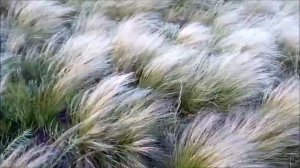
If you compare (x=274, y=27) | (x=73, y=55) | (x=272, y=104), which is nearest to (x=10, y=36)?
(x=73, y=55)

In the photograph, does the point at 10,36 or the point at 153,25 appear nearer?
the point at 10,36

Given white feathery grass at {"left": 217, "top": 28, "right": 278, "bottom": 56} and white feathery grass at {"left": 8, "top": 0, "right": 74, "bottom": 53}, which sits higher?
white feathery grass at {"left": 8, "top": 0, "right": 74, "bottom": 53}

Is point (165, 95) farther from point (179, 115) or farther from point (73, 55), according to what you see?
point (73, 55)

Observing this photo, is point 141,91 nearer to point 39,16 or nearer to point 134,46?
point 134,46

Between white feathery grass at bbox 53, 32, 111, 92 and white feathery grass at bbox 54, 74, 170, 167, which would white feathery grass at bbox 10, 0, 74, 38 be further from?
white feathery grass at bbox 54, 74, 170, 167

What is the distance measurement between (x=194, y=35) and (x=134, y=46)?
0.70 m

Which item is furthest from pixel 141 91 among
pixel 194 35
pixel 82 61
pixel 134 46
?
pixel 194 35

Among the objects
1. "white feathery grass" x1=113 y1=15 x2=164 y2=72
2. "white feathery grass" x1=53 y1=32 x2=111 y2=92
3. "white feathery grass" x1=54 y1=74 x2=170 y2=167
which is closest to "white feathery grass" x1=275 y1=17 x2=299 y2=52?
"white feathery grass" x1=113 y1=15 x2=164 y2=72

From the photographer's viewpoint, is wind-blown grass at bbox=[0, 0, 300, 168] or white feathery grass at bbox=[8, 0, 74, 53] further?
white feathery grass at bbox=[8, 0, 74, 53]

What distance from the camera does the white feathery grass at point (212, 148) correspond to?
196cm

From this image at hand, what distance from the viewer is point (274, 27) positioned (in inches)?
166

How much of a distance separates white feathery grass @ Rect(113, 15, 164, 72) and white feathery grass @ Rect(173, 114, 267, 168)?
2.90 feet

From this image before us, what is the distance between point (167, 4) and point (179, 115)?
2198 millimetres

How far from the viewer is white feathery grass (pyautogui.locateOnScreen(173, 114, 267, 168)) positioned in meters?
1.96
